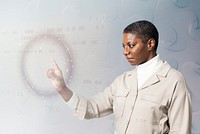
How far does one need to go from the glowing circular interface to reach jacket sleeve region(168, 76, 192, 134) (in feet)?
3.22

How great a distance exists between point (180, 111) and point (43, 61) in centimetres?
119

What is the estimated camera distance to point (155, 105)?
1.12 metres

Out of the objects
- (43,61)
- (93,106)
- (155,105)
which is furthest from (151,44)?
(43,61)

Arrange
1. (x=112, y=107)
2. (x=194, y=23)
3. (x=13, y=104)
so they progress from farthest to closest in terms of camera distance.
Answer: (x=13, y=104) < (x=194, y=23) < (x=112, y=107)

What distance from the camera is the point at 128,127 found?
46.8 inches

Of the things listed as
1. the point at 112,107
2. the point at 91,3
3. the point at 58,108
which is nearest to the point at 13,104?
the point at 58,108

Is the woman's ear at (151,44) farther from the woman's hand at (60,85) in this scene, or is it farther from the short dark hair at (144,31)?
the woman's hand at (60,85)

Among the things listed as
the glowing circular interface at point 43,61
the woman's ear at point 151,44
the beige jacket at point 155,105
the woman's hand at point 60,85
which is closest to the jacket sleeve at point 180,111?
the beige jacket at point 155,105

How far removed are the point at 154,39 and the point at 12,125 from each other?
139 cm

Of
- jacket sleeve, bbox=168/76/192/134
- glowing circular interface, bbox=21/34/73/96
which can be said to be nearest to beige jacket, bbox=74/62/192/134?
jacket sleeve, bbox=168/76/192/134

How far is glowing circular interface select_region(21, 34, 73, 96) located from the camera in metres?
1.99

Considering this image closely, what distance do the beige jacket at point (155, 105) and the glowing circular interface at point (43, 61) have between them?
789mm

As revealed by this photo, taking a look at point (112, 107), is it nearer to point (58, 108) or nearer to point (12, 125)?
point (58, 108)

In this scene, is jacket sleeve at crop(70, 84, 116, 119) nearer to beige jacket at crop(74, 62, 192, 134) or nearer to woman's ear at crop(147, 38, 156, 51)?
beige jacket at crop(74, 62, 192, 134)
